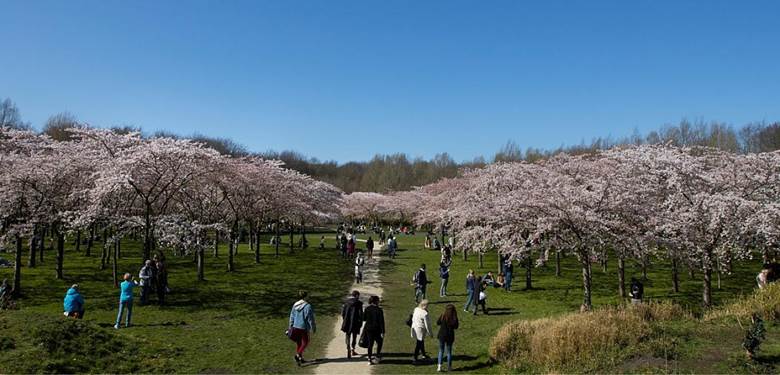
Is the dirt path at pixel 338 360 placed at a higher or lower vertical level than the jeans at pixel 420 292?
lower

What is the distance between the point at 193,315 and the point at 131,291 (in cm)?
310

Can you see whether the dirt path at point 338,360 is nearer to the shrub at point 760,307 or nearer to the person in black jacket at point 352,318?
the person in black jacket at point 352,318

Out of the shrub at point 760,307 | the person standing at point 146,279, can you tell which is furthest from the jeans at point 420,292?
the person standing at point 146,279

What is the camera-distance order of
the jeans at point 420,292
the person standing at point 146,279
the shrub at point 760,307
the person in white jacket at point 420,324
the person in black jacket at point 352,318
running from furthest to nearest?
the jeans at point 420,292 → the person standing at point 146,279 → the shrub at point 760,307 → the person in black jacket at point 352,318 → the person in white jacket at point 420,324

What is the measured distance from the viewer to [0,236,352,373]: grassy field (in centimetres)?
1154

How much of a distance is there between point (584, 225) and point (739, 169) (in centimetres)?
860

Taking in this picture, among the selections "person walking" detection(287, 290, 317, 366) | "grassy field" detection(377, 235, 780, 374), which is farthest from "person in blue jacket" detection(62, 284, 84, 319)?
"grassy field" detection(377, 235, 780, 374)

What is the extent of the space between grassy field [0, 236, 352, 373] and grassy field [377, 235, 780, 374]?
2.91 meters

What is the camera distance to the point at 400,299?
22.2 metres

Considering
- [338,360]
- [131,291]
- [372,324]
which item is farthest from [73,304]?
[372,324]

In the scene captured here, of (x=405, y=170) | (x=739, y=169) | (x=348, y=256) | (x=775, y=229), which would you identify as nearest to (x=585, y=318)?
(x=775, y=229)

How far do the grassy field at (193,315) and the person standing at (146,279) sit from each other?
2.82 ft

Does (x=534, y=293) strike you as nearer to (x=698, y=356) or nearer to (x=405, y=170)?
(x=698, y=356)

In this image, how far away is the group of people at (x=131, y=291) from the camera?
14.3 metres
